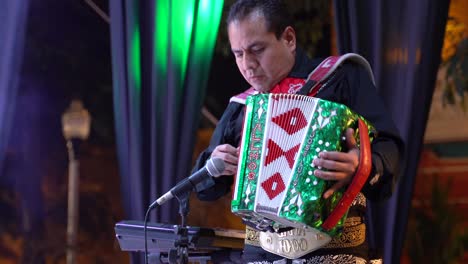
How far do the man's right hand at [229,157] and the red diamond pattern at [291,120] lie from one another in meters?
0.20

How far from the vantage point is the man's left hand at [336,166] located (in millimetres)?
1923

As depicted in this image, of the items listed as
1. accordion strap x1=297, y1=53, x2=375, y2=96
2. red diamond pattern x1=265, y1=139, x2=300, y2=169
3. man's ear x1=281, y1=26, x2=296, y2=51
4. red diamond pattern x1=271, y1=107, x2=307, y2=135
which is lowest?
red diamond pattern x1=265, y1=139, x2=300, y2=169

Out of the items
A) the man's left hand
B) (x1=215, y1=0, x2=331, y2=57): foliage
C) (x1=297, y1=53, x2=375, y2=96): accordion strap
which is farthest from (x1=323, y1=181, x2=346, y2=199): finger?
(x1=215, y1=0, x2=331, y2=57): foliage

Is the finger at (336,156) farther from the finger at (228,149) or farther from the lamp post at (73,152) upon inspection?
the lamp post at (73,152)

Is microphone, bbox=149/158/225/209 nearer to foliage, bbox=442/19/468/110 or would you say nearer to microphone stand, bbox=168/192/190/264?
microphone stand, bbox=168/192/190/264

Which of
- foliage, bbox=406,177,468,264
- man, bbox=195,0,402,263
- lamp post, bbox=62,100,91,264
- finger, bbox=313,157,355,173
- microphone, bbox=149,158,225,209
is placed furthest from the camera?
lamp post, bbox=62,100,91,264

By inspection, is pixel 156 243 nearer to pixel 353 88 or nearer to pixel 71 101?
pixel 353 88

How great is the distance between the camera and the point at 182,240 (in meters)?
2.36

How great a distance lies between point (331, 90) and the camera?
7.23 feet

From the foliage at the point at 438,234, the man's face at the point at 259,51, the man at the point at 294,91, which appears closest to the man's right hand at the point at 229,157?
the man at the point at 294,91

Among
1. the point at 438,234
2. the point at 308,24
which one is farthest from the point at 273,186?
the point at 308,24

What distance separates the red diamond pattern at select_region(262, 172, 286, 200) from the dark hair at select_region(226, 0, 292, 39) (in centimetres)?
52

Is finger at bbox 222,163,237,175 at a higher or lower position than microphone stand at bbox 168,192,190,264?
higher

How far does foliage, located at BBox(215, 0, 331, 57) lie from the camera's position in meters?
5.74
